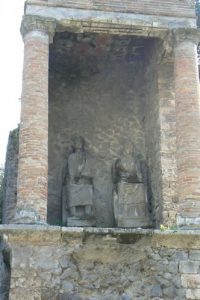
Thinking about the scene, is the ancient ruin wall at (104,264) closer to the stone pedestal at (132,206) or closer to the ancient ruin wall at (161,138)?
the ancient ruin wall at (161,138)

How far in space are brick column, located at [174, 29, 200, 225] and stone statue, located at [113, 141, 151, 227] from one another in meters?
1.99

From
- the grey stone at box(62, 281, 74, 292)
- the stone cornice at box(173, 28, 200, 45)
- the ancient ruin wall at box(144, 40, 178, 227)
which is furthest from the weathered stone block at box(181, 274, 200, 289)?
the stone cornice at box(173, 28, 200, 45)

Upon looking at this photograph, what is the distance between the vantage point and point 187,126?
35.3 ft

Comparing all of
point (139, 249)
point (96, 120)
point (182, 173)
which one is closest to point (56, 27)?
point (96, 120)

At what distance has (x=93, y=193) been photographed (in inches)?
504

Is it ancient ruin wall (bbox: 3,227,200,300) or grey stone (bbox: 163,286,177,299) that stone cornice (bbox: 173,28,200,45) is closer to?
ancient ruin wall (bbox: 3,227,200,300)

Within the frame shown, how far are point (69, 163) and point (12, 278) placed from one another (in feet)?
12.9

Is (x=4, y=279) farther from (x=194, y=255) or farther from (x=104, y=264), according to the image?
(x=194, y=255)

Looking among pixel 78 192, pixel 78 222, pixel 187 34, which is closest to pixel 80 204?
pixel 78 192

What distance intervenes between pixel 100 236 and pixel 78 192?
9.41 feet

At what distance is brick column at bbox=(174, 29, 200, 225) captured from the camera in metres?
10.2

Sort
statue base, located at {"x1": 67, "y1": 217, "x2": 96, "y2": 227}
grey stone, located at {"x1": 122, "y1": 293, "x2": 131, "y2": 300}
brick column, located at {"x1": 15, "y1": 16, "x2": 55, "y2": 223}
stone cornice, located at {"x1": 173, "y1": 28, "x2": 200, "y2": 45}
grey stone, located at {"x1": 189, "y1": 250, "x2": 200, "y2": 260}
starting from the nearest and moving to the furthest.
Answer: grey stone, located at {"x1": 122, "y1": 293, "x2": 131, "y2": 300}
grey stone, located at {"x1": 189, "y1": 250, "x2": 200, "y2": 260}
brick column, located at {"x1": 15, "y1": 16, "x2": 55, "y2": 223}
stone cornice, located at {"x1": 173, "y1": 28, "x2": 200, "y2": 45}
statue base, located at {"x1": 67, "y1": 217, "x2": 96, "y2": 227}

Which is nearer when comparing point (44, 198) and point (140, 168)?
point (44, 198)

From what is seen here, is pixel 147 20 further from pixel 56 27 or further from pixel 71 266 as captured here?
pixel 71 266
